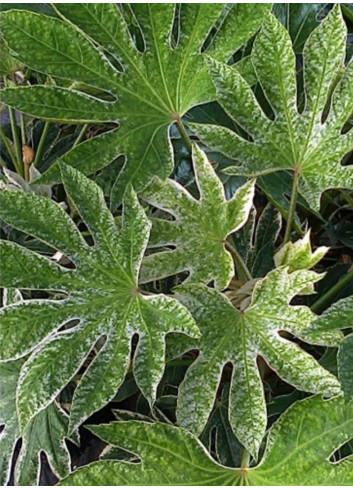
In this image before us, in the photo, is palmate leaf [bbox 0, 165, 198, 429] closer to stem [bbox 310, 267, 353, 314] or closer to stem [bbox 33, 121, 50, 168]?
stem [bbox 310, 267, 353, 314]

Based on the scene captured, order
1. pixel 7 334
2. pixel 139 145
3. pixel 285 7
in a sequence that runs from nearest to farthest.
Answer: pixel 7 334 → pixel 139 145 → pixel 285 7

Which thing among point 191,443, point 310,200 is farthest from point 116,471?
point 310,200

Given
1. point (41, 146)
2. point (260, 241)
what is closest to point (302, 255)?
point (260, 241)

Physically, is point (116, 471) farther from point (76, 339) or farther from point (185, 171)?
point (185, 171)

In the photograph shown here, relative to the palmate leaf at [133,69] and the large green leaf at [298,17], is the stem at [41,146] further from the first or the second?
the large green leaf at [298,17]

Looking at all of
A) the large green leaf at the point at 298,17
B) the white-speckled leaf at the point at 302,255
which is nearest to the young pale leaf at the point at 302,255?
the white-speckled leaf at the point at 302,255

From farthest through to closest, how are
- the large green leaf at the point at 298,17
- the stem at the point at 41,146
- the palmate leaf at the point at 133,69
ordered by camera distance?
the stem at the point at 41,146 → the large green leaf at the point at 298,17 → the palmate leaf at the point at 133,69
